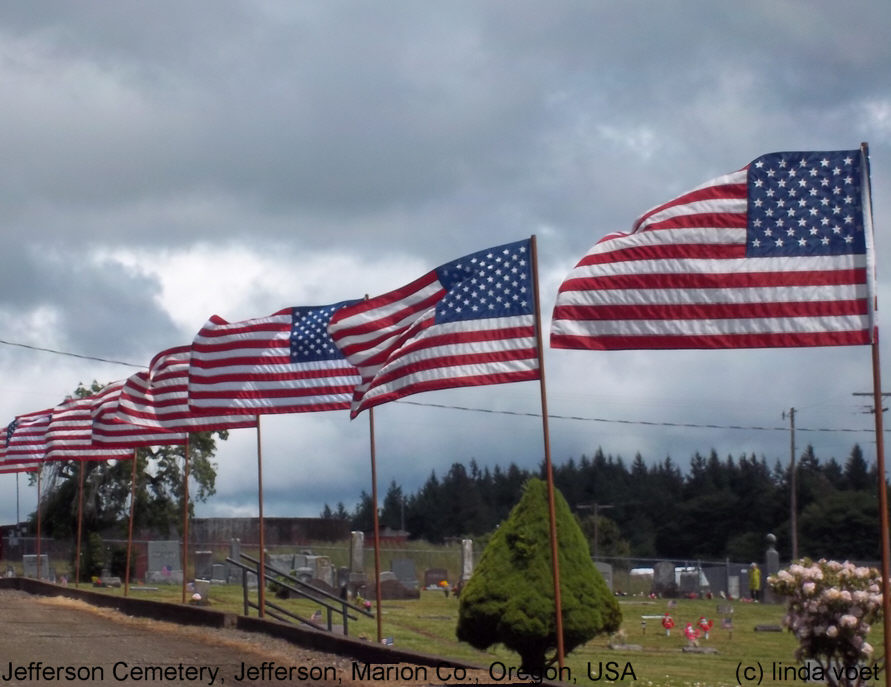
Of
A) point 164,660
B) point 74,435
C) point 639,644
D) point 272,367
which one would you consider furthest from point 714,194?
point 74,435

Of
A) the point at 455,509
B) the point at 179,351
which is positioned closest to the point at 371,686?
the point at 179,351

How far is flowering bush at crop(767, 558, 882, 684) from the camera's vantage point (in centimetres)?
1308

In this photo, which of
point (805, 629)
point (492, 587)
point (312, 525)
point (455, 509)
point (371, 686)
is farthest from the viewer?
point (455, 509)

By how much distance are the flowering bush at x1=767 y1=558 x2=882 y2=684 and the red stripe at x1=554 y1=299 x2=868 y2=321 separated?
3891 mm

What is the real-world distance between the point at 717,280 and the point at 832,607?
4.41m

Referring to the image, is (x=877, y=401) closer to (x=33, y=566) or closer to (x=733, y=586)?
(x=33, y=566)

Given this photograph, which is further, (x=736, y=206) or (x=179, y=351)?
(x=179, y=351)

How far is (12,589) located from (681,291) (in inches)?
876

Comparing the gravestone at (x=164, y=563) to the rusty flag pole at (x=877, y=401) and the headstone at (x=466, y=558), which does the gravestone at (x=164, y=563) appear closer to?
the headstone at (x=466, y=558)

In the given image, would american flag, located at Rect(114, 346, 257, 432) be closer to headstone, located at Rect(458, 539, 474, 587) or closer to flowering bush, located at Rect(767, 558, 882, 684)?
flowering bush, located at Rect(767, 558, 882, 684)

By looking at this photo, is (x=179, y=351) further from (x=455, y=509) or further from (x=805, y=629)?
(x=455, y=509)

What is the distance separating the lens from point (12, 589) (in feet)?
94.6

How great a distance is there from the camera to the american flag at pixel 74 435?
2891cm

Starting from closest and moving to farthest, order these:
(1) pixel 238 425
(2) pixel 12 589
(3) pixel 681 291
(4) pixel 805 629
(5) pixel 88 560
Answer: (3) pixel 681 291 < (4) pixel 805 629 < (1) pixel 238 425 < (2) pixel 12 589 < (5) pixel 88 560
